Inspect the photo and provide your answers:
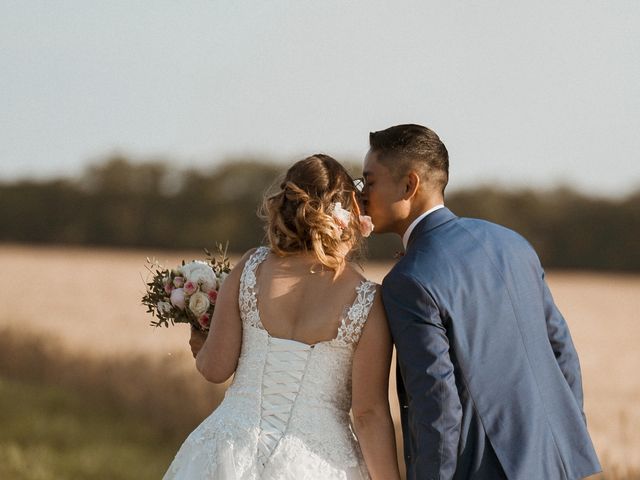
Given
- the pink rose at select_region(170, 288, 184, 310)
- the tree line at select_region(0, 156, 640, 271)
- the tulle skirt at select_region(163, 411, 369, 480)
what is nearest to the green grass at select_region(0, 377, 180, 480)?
the pink rose at select_region(170, 288, 184, 310)

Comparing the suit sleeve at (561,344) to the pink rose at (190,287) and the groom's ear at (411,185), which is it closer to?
the groom's ear at (411,185)

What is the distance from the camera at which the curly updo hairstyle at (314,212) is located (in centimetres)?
384

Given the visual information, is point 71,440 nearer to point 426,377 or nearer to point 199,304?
point 199,304

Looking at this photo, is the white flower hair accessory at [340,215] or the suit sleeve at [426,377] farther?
the white flower hair accessory at [340,215]

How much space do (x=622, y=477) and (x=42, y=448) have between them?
276 inches

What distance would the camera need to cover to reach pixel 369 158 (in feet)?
13.8

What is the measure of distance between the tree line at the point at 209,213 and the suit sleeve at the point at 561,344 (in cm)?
3029

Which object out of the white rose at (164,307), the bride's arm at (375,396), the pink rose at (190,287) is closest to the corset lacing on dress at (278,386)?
the bride's arm at (375,396)

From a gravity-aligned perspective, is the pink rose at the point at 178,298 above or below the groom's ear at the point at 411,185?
below

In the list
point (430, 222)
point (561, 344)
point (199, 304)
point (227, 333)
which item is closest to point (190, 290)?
point (199, 304)

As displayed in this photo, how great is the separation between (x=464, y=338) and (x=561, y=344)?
28.9 inches

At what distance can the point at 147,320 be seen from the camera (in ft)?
61.2

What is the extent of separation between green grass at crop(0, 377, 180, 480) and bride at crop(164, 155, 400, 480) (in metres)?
6.73

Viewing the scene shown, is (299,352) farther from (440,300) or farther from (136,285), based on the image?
(136,285)
